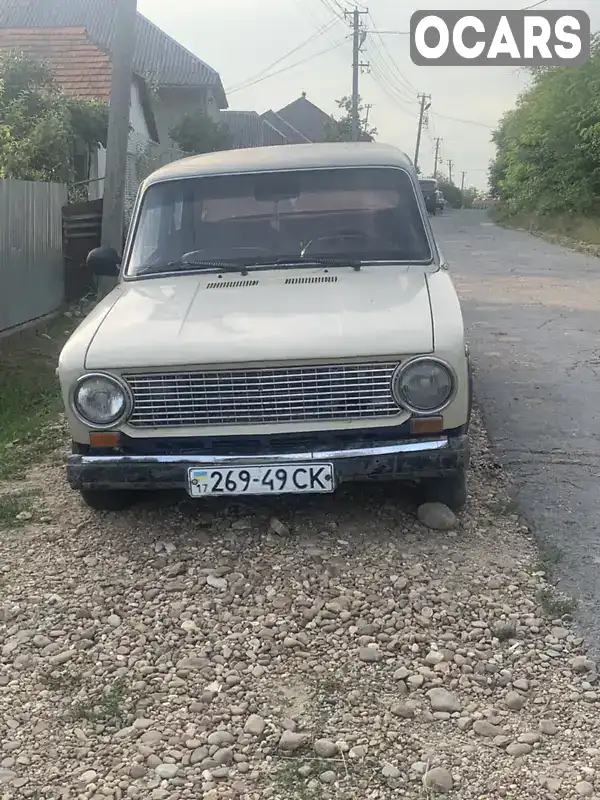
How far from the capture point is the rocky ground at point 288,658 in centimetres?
284

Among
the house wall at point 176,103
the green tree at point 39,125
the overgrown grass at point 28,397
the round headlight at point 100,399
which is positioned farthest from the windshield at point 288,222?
the house wall at point 176,103

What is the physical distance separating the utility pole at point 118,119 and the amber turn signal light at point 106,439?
6951 millimetres

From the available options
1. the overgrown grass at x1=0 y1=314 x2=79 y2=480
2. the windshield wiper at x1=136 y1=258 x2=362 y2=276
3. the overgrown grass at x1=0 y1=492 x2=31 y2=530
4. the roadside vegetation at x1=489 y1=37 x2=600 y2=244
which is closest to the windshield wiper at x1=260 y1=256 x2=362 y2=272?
the windshield wiper at x1=136 y1=258 x2=362 y2=276

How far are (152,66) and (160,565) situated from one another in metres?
39.7

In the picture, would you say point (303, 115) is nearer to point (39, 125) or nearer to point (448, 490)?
point (39, 125)

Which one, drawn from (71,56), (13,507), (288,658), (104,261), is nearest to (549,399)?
(104,261)

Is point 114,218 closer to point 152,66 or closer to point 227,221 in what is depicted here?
point 227,221

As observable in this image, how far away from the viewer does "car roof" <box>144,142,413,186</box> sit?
5.42 meters

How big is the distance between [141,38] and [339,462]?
4234 centimetres

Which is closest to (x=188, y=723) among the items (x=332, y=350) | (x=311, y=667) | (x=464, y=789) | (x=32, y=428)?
(x=311, y=667)

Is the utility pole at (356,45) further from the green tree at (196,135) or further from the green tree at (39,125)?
the green tree at (39,125)

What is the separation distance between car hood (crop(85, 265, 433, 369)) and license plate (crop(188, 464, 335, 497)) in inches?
20.0

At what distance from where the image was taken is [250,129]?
2233 inches

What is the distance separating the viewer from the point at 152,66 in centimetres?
4022
